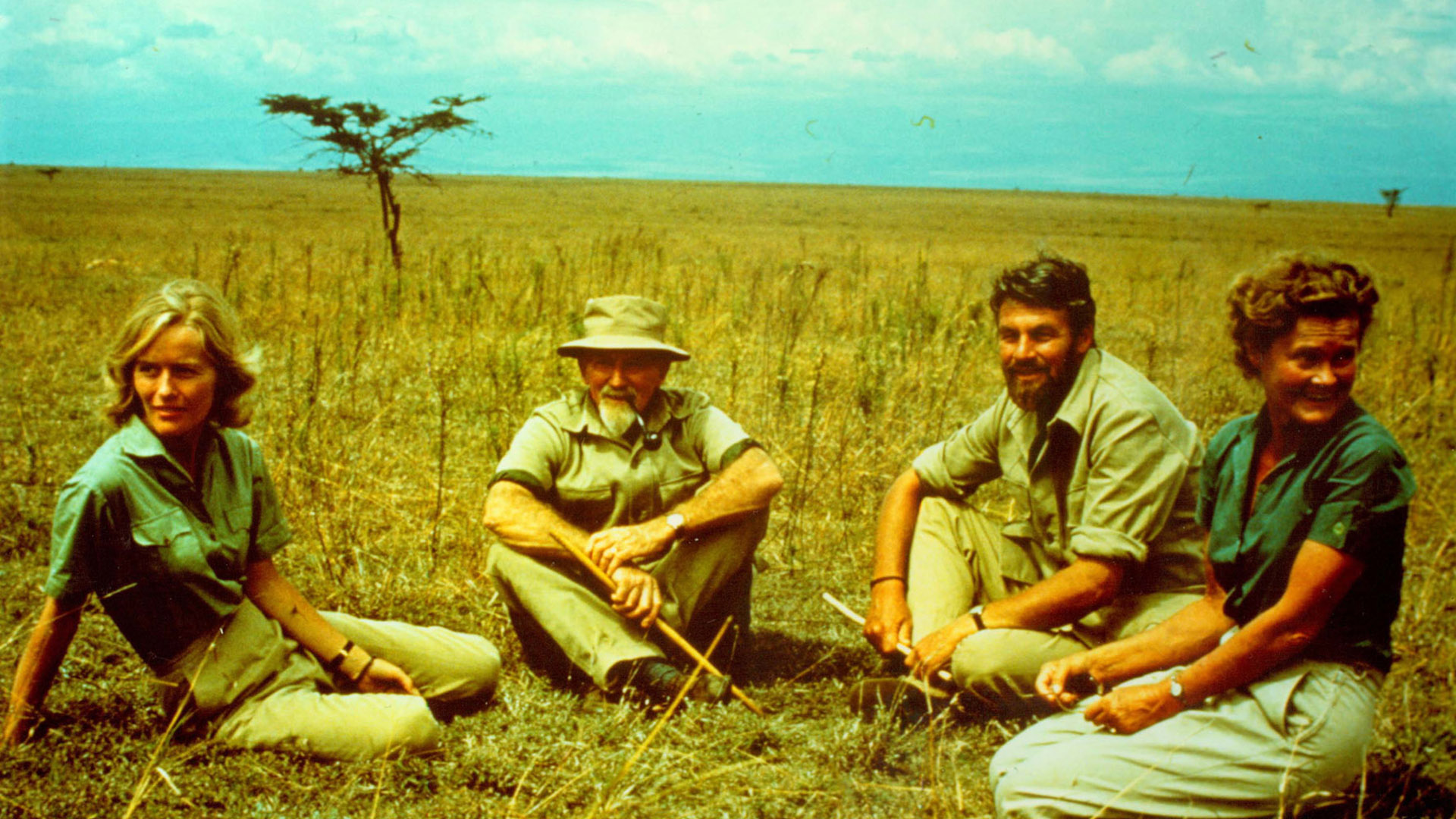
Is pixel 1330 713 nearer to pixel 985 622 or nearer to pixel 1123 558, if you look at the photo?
pixel 1123 558

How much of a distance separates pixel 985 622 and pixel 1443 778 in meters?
1.14

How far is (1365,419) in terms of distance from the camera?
2.05 metres

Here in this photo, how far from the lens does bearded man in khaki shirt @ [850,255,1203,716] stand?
2.66 metres

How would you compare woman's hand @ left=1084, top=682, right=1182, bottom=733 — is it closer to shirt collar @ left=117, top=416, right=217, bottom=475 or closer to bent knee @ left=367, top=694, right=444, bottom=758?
bent knee @ left=367, top=694, right=444, bottom=758

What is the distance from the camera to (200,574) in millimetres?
2334

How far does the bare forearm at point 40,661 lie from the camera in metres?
2.16

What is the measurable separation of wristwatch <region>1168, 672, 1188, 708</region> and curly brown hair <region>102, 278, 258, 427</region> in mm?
2278

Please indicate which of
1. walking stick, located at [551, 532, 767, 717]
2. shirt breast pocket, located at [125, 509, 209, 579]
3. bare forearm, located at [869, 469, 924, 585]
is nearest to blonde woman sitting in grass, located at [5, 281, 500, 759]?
shirt breast pocket, located at [125, 509, 209, 579]

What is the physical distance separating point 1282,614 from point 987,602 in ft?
3.93

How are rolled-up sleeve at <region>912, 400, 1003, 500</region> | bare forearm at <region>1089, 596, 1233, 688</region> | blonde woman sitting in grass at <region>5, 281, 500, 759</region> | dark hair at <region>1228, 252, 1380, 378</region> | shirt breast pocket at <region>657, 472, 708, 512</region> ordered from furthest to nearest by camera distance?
shirt breast pocket at <region>657, 472, 708, 512</region> → rolled-up sleeve at <region>912, 400, 1003, 500</region> → bare forearm at <region>1089, 596, 1233, 688</region> → blonde woman sitting in grass at <region>5, 281, 500, 759</region> → dark hair at <region>1228, 252, 1380, 378</region>

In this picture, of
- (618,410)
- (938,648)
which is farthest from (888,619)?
(618,410)

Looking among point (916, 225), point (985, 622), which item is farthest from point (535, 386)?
point (916, 225)

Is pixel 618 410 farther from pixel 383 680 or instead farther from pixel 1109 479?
pixel 1109 479

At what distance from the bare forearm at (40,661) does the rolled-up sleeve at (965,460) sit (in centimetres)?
235
